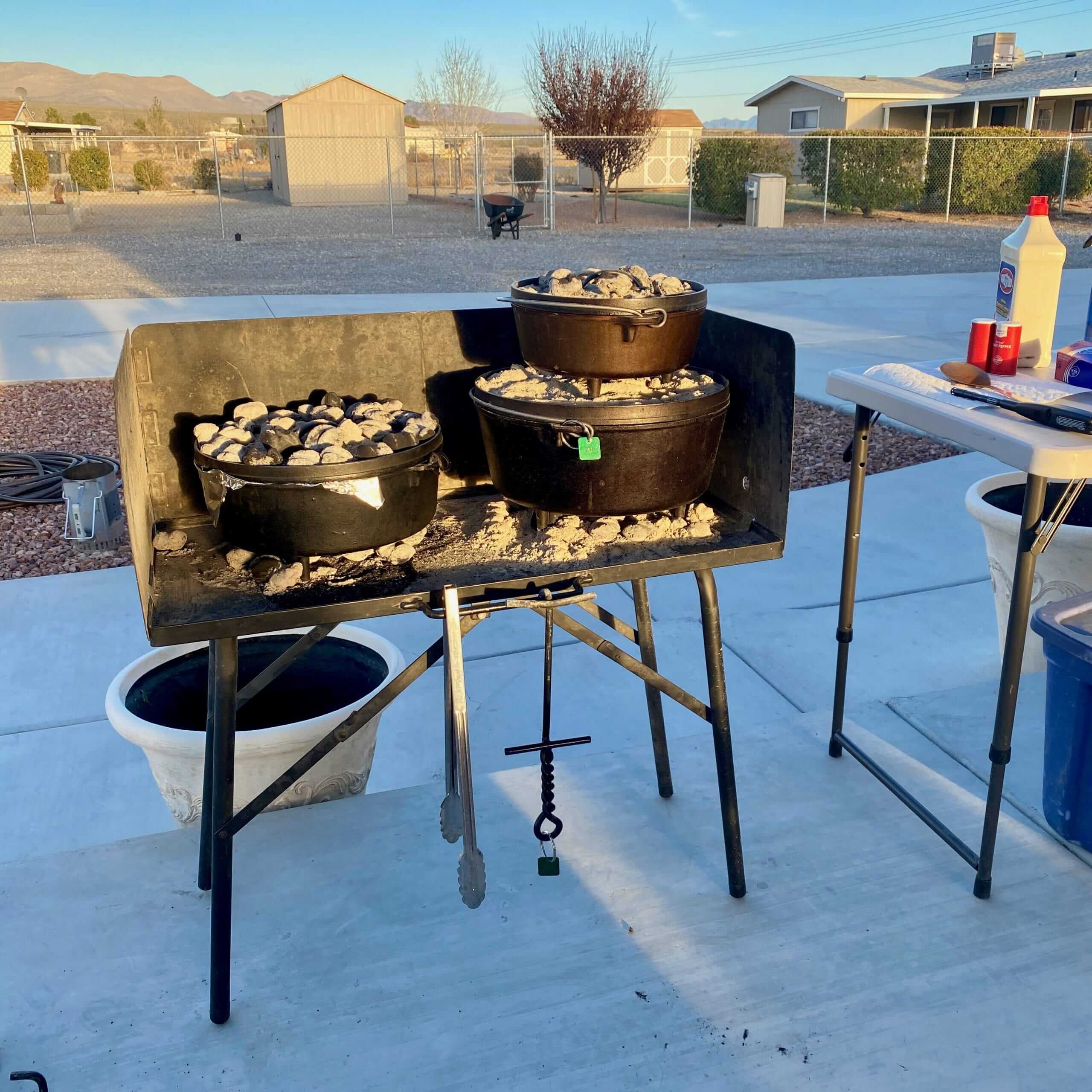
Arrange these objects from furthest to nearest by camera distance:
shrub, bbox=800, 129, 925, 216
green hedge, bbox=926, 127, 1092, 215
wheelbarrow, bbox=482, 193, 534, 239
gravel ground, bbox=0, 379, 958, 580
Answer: shrub, bbox=800, 129, 925, 216
green hedge, bbox=926, 127, 1092, 215
wheelbarrow, bbox=482, 193, 534, 239
gravel ground, bbox=0, 379, 958, 580

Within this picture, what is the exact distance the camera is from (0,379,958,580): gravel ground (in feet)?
13.9

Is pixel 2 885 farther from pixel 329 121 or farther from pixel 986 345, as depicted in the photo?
pixel 329 121

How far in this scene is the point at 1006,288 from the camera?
2340 millimetres

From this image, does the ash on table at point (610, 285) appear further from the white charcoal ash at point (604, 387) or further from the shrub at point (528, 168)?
the shrub at point (528, 168)

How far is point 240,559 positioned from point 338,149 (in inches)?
1134

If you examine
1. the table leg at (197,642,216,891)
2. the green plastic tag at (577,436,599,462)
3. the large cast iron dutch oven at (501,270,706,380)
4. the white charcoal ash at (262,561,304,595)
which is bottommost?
the table leg at (197,642,216,891)

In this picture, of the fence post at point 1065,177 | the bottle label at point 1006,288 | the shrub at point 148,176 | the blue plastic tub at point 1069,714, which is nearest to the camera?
the blue plastic tub at point 1069,714

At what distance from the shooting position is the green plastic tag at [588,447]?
1.85 m

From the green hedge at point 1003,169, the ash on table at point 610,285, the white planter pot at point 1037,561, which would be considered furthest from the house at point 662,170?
the ash on table at point 610,285

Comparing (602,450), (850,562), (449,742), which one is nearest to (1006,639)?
(850,562)

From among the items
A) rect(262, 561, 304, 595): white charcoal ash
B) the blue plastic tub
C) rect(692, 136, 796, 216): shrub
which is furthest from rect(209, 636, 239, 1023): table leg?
rect(692, 136, 796, 216): shrub

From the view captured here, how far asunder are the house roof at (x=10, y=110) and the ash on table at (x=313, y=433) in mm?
42995

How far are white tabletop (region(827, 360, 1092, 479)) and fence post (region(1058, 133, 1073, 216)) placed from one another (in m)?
20.0

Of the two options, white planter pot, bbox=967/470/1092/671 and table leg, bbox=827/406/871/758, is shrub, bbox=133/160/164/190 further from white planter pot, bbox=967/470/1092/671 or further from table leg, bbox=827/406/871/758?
table leg, bbox=827/406/871/758
